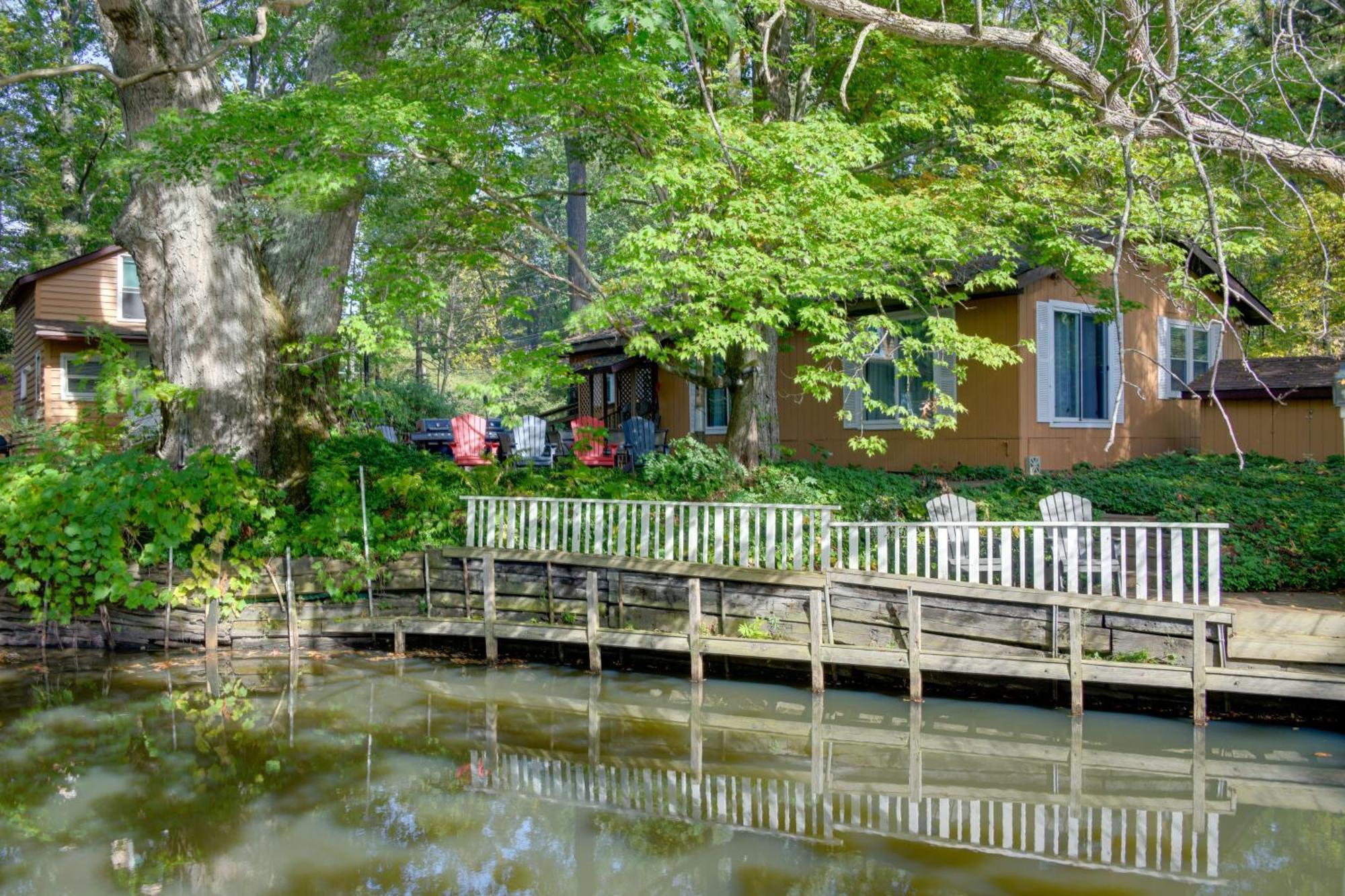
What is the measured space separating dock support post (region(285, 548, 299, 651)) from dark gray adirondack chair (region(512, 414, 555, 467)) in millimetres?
6033

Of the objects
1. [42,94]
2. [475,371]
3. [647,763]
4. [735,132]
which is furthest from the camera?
[475,371]

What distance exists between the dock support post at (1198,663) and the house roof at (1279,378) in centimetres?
838

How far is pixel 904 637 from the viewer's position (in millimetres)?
9688

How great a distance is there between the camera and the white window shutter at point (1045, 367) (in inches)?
620

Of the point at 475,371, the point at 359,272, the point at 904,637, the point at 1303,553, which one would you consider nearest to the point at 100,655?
the point at 359,272

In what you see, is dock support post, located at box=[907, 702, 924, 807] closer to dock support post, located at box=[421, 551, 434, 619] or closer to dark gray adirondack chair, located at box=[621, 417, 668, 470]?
dock support post, located at box=[421, 551, 434, 619]

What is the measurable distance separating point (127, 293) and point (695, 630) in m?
19.5

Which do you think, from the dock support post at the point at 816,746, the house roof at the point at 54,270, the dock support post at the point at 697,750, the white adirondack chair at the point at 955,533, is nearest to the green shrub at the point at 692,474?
the white adirondack chair at the point at 955,533

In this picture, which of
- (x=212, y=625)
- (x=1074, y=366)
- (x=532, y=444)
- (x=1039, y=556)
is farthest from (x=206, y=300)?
(x=1074, y=366)

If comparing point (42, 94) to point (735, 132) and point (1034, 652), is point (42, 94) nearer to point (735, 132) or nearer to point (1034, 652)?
point (735, 132)

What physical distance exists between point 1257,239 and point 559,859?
10.1m

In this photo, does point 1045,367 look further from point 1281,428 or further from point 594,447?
point 594,447

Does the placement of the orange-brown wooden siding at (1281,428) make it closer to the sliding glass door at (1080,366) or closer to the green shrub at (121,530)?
the sliding glass door at (1080,366)

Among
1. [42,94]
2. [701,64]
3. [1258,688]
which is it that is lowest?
[1258,688]
